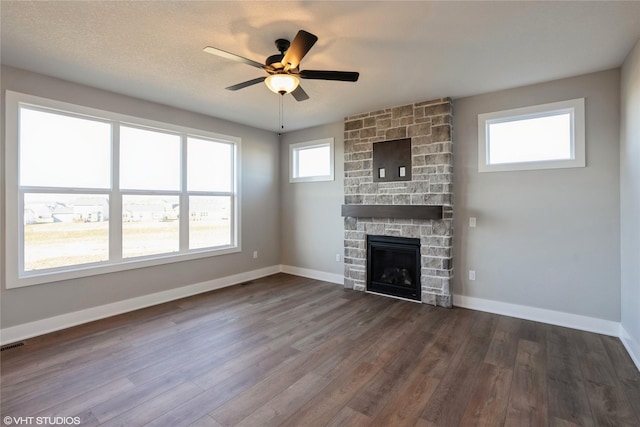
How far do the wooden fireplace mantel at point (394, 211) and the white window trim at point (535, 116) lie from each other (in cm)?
81

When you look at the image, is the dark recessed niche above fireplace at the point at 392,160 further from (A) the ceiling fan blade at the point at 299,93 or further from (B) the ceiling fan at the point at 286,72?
(B) the ceiling fan at the point at 286,72

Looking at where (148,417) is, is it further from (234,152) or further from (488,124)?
(488,124)

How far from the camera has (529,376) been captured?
2.40m

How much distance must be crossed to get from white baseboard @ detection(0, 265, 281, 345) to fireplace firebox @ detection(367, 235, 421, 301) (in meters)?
2.35

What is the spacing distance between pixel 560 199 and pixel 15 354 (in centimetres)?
583

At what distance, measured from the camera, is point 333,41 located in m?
2.56

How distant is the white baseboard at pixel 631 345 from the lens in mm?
2537

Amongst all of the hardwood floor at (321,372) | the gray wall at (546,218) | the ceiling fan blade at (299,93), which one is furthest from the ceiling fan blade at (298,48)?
the gray wall at (546,218)

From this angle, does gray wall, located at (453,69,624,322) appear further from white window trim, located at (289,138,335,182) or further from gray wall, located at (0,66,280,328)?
gray wall, located at (0,66,280,328)

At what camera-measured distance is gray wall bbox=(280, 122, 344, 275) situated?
5203 millimetres

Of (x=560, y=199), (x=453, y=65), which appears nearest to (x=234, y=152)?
(x=453, y=65)

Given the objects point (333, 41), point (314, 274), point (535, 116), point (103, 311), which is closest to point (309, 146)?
point (314, 274)

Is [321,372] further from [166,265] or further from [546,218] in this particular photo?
[546,218]

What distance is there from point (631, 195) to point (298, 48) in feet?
10.8
